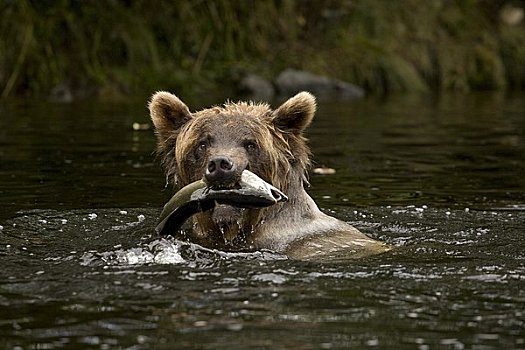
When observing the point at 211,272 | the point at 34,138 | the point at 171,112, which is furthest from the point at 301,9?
the point at 211,272

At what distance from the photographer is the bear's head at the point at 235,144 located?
813 cm

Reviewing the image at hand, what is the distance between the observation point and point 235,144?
8109 mm

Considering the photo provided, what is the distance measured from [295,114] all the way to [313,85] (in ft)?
62.7

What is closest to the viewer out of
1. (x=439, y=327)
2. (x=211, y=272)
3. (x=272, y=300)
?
(x=439, y=327)

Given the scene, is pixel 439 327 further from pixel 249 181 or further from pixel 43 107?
pixel 43 107

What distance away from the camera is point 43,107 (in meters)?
22.5

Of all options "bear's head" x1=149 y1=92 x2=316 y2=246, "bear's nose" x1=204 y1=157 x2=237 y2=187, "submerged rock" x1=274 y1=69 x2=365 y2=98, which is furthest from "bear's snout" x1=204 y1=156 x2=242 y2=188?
"submerged rock" x1=274 y1=69 x2=365 y2=98

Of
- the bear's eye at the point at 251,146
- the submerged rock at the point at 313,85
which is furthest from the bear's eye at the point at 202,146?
the submerged rock at the point at 313,85

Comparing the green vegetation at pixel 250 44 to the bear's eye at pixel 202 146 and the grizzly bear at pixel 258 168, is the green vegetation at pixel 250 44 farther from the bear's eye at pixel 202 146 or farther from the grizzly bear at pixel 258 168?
the bear's eye at pixel 202 146

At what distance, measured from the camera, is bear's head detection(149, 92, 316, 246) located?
8133 millimetres

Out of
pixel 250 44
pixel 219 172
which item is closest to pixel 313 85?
pixel 250 44

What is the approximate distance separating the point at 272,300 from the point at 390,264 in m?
1.40

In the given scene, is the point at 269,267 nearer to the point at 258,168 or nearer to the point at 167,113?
the point at 258,168

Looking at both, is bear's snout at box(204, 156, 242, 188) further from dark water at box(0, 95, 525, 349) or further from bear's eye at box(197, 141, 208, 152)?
bear's eye at box(197, 141, 208, 152)
